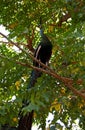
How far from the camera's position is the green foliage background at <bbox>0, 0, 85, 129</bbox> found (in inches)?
93.2

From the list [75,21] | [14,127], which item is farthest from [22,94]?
[75,21]

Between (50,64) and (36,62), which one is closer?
(36,62)

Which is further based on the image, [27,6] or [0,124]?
[27,6]

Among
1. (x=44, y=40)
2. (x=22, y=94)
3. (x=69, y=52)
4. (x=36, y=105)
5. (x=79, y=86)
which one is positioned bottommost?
(x=36, y=105)

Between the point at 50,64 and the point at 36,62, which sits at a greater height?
the point at 50,64

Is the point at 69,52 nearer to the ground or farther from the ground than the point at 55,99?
farther from the ground

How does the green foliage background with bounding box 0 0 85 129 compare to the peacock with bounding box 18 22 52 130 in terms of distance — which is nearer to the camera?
the green foliage background with bounding box 0 0 85 129

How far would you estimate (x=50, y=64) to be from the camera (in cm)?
343

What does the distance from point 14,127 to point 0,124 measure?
0.41 feet

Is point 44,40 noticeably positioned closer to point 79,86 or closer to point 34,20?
point 79,86

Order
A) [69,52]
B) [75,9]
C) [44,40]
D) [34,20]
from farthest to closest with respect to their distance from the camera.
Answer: [34,20] < [69,52] < [75,9] < [44,40]

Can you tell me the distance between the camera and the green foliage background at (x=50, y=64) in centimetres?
237

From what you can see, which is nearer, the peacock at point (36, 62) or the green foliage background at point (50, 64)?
the green foliage background at point (50, 64)

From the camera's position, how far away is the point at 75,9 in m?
2.79
